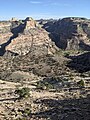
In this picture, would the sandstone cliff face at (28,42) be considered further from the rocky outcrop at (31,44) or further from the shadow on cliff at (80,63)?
the shadow on cliff at (80,63)

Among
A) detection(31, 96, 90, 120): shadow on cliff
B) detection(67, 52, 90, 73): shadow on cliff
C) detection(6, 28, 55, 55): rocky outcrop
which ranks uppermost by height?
detection(31, 96, 90, 120): shadow on cliff

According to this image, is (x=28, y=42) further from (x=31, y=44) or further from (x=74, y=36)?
(x=74, y=36)

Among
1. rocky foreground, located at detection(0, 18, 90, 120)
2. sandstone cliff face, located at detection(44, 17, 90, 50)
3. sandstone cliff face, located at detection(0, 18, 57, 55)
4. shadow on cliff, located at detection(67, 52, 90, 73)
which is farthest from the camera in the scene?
sandstone cliff face, located at detection(44, 17, 90, 50)

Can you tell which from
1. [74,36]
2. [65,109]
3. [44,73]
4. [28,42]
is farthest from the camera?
[74,36]

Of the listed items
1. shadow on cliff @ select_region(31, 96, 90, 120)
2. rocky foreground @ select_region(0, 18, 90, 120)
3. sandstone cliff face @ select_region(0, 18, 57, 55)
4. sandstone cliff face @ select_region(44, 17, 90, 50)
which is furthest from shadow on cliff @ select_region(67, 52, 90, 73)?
shadow on cliff @ select_region(31, 96, 90, 120)

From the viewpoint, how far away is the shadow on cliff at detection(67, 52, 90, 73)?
101213 millimetres

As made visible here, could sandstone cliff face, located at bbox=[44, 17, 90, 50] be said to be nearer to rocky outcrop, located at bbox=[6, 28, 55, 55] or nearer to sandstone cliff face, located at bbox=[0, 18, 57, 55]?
sandstone cliff face, located at bbox=[0, 18, 57, 55]

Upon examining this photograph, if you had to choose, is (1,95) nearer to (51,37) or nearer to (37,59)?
(37,59)

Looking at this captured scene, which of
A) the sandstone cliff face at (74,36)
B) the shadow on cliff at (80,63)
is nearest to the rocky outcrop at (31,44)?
the sandstone cliff face at (74,36)

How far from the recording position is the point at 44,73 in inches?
3762

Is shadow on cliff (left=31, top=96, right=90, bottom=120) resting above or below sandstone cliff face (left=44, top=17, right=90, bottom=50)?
above

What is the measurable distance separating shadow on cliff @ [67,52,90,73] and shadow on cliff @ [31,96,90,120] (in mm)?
47047

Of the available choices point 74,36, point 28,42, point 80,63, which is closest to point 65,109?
point 80,63

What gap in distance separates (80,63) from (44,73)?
695 inches
